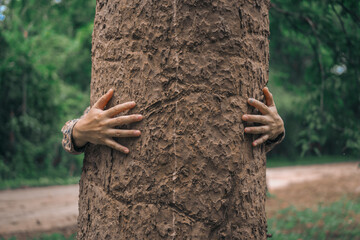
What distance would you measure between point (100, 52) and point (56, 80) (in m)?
10.0

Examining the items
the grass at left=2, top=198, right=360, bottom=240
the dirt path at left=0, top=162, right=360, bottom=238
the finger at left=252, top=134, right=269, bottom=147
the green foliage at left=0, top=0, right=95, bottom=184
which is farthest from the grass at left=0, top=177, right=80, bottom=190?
the finger at left=252, top=134, right=269, bottom=147

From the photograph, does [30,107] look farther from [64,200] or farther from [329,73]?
[329,73]

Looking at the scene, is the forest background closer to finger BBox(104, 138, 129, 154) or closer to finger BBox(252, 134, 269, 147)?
finger BBox(252, 134, 269, 147)

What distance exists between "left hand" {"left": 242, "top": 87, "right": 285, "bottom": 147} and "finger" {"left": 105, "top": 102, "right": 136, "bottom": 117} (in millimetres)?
596

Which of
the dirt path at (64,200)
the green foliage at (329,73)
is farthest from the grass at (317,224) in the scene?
the green foliage at (329,73)

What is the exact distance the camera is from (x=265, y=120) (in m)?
1.80

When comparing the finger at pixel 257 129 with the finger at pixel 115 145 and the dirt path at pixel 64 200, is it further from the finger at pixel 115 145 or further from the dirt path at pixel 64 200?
the dirt path at pixel 64 200

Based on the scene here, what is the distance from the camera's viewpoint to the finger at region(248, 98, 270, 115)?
1755 millimetres

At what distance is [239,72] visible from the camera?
1.74 metres

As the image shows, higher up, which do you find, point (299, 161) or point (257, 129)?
point (257, 129)

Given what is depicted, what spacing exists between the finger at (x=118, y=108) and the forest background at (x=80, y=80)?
8.42 ft

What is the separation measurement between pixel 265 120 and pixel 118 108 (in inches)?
31.6

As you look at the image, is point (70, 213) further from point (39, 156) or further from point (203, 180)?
point (203, 180)

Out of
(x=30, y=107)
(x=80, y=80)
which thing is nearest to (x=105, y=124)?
(x=30, y=107)
